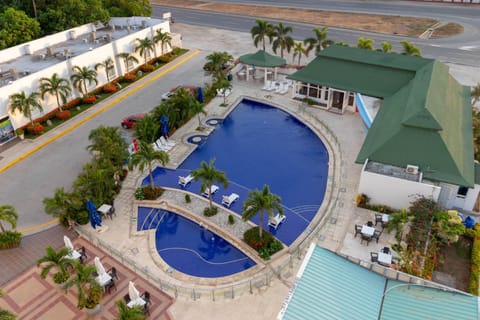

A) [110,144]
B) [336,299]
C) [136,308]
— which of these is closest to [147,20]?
[110,144]

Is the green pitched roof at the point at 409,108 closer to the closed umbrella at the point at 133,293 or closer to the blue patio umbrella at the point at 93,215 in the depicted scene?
the closed umbrella at the point at 133,293

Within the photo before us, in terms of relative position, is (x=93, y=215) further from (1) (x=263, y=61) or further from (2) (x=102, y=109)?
(1) (x=263, y=61)

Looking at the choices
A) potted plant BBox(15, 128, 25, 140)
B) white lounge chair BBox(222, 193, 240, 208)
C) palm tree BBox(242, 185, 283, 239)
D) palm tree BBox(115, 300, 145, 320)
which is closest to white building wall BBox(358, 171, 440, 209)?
palm tree BBox(242, 185, 283, 239)

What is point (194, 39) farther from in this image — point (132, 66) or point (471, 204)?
point (471, 204)

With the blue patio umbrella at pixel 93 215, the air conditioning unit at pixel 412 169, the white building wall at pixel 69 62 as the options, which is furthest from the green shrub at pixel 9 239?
the air conditioning unit at pixel 412 169

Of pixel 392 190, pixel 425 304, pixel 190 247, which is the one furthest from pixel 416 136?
pixel 190 247

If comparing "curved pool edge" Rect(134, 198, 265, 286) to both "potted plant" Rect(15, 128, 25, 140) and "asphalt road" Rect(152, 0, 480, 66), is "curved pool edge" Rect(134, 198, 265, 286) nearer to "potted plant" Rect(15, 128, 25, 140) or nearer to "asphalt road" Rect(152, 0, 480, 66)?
"potted plant" Rect(15, 128, 25, 140)
